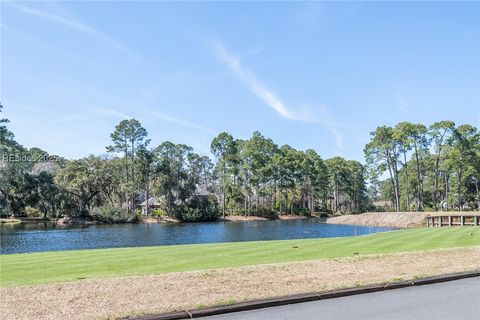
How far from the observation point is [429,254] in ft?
44.3

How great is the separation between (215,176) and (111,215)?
132ft

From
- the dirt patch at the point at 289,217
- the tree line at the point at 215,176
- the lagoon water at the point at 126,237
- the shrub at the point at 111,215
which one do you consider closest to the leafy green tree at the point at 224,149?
the tree line at the point at 215,176

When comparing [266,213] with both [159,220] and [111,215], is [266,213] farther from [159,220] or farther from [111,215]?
[111,215]

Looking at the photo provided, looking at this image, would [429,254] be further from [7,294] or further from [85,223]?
[85,223]

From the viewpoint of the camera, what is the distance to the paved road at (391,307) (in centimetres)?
713

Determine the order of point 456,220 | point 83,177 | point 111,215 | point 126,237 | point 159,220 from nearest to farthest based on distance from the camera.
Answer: point 126,237, point 456,220, point 111,215, point 159,220, point 83,177

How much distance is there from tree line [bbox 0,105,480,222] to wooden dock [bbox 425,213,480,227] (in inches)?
1026

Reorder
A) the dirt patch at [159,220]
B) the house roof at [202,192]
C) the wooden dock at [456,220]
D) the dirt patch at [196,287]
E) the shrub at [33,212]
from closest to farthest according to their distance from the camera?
1. the dirt patch at [196,287]
2. the wooden dock at [456,220]
3. the dirt patch at [159,220]
4. the shrub at [33,212]
5. the house roof at [202,192]

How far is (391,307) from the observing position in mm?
7734

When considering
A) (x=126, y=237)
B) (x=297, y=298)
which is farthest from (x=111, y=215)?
(x=297, y=298)

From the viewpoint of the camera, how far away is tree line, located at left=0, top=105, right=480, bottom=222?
71.9 meters

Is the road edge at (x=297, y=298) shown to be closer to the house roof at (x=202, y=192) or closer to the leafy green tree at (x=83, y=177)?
the leafy green tree at (x=83, y=177)

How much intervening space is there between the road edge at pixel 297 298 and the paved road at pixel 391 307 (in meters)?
0.15

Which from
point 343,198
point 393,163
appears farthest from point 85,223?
point 343,198
